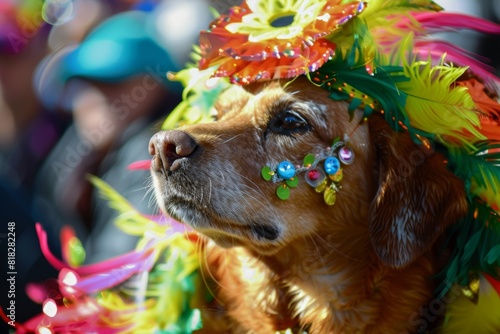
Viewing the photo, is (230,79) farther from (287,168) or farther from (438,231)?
(438,231)


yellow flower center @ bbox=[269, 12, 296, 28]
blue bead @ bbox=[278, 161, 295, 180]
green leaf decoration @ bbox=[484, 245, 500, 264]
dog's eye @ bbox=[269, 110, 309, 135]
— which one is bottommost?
green leaf decoration @ bbox=[484, 245, 500, 264]

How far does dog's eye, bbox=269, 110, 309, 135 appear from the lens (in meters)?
1.62

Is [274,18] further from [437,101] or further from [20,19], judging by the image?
[20,19]

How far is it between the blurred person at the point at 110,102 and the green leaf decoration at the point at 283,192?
28.3 inches

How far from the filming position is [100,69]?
2197mm

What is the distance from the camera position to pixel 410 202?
1.59 metres

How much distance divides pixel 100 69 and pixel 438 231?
4.59 feet

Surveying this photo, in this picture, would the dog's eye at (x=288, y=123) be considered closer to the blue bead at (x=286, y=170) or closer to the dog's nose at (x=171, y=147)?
the blue bead at (x=286, y=170)

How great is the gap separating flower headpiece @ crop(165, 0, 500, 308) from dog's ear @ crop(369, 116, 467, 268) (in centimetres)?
5

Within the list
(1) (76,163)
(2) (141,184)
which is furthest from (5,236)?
(2) (141,184)

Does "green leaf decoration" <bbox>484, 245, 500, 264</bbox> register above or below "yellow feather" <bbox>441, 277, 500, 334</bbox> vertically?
above

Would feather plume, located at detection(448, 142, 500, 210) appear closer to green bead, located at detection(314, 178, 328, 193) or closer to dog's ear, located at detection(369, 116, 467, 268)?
dog's ear, located at detection(369, 116, 467, 268)

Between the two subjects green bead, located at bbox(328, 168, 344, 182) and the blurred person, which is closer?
green bead, located at bbox(328, 168, 344, 182)

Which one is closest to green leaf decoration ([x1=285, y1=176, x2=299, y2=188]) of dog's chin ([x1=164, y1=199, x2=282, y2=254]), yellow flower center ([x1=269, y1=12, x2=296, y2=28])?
dog's chin ([x1=164, y1=199, x2=282, y2=254])
